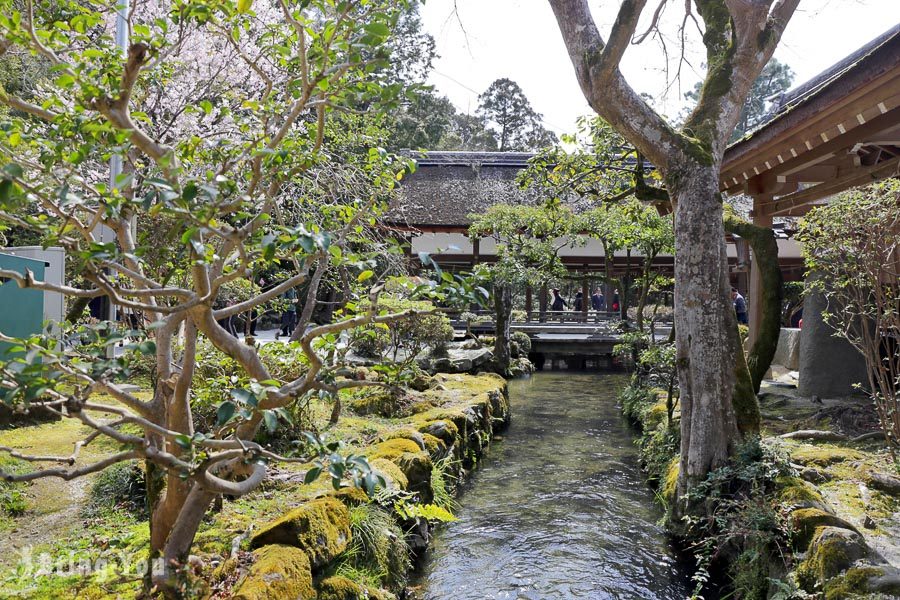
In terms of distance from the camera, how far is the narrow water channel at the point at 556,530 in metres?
4.87

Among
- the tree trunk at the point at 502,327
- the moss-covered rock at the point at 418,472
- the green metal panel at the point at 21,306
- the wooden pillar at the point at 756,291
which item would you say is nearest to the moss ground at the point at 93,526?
the moss-covered rock at the point at 418,472

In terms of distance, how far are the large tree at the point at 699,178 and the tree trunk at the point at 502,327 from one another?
1016 centimetres

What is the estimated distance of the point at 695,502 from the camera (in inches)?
203

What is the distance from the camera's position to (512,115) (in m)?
41.3

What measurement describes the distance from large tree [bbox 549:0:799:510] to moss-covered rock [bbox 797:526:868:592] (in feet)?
4.64

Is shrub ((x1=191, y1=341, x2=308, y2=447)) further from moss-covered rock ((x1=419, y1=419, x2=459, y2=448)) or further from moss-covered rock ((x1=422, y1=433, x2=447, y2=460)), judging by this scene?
moss-covered rock ((x1=419, y1=419, x2=459, y2=448))

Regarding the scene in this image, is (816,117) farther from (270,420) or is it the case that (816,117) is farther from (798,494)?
(270,420)

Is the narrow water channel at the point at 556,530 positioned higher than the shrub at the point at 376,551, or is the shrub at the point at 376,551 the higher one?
the shrub at the point at 376,551

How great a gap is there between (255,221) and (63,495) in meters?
3.45

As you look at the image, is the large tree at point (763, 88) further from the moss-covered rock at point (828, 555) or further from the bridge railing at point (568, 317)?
the moss-covered rock at point (828, 555)

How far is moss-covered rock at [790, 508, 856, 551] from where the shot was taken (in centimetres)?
388

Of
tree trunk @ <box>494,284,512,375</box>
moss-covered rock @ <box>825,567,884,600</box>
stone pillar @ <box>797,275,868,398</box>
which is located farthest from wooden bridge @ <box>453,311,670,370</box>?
moss-covered rock @ <box>825,567,884,600</box>

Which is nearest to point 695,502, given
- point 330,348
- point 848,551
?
point 848,551

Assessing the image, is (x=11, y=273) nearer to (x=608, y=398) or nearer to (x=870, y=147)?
(x=870, y=147)
